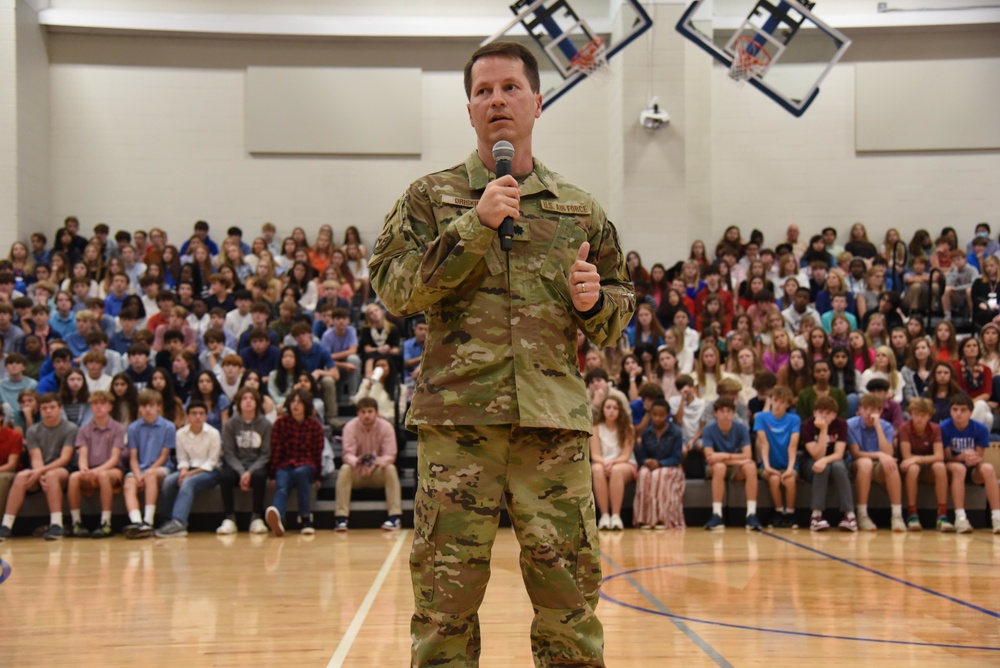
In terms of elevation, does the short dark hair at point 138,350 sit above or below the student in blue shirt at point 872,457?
above

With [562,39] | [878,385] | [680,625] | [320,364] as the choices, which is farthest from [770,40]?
[680,625]

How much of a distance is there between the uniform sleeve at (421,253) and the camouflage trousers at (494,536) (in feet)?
1.07

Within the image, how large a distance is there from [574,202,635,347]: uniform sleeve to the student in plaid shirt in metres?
6.61

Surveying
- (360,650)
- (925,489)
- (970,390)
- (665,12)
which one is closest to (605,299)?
(360,650)

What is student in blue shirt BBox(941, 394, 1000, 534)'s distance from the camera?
9.02m

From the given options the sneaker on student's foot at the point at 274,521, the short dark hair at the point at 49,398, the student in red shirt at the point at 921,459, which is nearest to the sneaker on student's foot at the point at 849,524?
the student in red shirt at the point at 921,459

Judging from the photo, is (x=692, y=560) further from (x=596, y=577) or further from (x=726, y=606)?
(x=596, y=577)

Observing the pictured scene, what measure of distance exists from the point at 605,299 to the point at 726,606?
3080mm

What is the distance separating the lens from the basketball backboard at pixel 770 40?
39.2 ft

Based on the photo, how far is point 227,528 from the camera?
891 centimetres

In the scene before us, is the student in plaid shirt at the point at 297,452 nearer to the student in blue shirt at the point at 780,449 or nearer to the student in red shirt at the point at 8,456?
the student in red shirt at the point at 8,456

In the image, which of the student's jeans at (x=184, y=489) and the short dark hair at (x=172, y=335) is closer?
the student's jeans at (x=184, y=489)

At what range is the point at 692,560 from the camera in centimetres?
691

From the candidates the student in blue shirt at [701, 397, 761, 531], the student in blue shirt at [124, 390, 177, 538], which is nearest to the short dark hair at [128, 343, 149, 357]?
the student in blue shirt at [124, 390, 177, 538]
